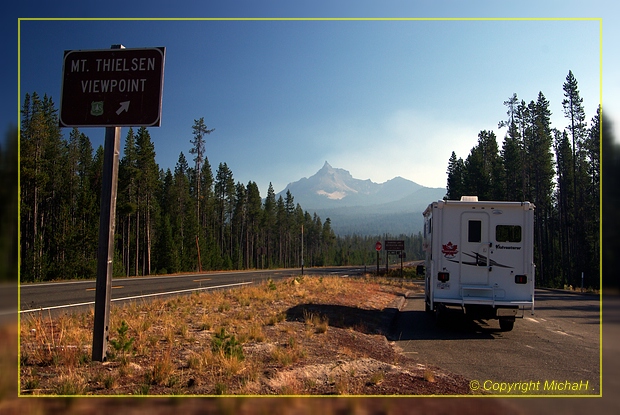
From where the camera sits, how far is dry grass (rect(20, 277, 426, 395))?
5.07 m

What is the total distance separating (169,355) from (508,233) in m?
8.25

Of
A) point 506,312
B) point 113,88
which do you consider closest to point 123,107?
Result: point 113,88

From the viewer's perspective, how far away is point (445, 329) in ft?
39.2

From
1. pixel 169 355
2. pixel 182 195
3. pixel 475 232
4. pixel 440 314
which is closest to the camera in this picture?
pixel 169 355

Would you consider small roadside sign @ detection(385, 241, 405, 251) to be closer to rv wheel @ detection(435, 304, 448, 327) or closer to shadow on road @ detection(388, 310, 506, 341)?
shadow on road @ detection(388, 310, 506, 341)

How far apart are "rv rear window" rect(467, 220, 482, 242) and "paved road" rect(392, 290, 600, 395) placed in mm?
2263

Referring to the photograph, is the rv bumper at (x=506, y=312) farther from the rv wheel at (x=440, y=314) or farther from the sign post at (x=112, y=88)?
the sign post at (x=112, y=88)

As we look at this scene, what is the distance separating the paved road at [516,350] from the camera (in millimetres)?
6480

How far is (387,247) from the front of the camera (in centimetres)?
3312

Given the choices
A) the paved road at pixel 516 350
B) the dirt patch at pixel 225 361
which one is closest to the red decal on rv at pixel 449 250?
the paved road at pixel 516 350

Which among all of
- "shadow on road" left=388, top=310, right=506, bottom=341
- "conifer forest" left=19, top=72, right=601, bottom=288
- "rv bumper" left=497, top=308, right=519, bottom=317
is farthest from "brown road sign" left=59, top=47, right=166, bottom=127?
"conifer forest" left=19, top=72, right=601, bottom=288

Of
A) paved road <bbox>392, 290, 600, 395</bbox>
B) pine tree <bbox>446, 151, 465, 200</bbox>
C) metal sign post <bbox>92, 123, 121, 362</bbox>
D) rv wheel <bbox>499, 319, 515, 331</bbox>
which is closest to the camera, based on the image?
metal sign post <bbox>92, 123, 121, 362</bbox>

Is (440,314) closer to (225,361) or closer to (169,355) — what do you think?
(225,361)

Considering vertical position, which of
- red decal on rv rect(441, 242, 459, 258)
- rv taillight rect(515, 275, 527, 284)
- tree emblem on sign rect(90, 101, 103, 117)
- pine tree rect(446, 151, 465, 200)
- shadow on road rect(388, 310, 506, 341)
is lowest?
shadow on road rect(388, 310, 506, 341)
